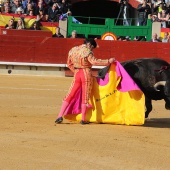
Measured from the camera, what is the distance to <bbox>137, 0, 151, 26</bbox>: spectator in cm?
1691

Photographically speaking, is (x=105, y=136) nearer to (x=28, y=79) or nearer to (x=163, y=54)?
(x=28, y=79)

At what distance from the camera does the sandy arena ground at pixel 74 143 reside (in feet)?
18.1

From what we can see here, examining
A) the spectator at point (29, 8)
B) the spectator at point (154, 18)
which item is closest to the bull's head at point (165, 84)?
the spectator at point (154, 18)

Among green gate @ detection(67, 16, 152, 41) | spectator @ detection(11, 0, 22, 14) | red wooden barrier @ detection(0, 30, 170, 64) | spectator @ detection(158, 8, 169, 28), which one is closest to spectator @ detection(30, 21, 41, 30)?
red wooden barrier @ detection(0, 30, 170, 64)

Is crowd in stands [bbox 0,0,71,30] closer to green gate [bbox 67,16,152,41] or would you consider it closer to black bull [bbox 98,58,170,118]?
green gate [bbox 67,16,152,41]

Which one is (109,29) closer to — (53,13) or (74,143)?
(53,13)

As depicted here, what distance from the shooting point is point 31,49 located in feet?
52.5

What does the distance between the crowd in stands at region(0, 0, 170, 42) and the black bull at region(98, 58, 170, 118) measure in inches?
320

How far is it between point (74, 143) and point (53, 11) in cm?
1076

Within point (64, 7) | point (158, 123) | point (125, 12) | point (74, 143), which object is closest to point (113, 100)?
point (158, 123)

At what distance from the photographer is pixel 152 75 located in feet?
26.2

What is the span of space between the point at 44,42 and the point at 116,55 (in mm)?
1808

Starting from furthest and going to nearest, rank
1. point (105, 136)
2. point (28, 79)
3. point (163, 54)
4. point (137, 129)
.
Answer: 1. point (163, 54)
2. point (28, 79)
3. point (137, 129)
4. point (105, 136)

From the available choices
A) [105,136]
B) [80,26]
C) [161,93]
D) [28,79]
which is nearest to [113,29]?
[80,26]
